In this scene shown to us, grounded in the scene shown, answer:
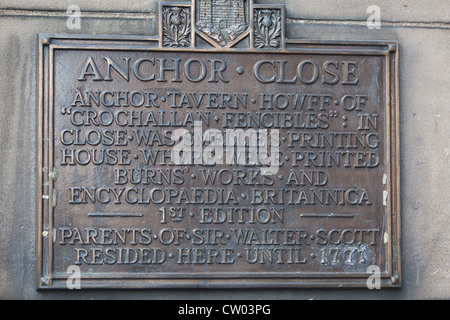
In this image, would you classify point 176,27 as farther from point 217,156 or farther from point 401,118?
point 401,118

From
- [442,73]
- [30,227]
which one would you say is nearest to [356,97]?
[442,73]

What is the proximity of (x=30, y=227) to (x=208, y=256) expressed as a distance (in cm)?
120

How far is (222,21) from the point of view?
4.18 m

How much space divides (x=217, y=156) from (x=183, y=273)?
81 cm

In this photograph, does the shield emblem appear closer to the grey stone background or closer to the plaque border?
the plaque border

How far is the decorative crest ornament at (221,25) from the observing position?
4.14 m

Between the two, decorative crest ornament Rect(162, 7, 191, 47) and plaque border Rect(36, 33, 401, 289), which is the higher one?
decorative crest ornament Rect(162, 7, 191, 47)

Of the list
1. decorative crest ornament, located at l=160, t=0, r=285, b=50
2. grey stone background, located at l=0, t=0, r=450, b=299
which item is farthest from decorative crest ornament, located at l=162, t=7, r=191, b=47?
grey stone background, located at l=0, t=0, r=450, b=299

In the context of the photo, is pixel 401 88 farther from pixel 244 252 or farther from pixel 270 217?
pixel 244 252

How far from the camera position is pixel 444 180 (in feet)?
13.9

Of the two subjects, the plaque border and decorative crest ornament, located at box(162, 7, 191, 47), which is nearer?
the plaque border

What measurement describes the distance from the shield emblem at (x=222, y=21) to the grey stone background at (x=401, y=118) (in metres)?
0.21

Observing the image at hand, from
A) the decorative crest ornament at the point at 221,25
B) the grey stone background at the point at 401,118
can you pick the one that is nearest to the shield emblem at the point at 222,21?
the decorative crest ornament at the point at 221,25

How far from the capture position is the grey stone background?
4047 mm
